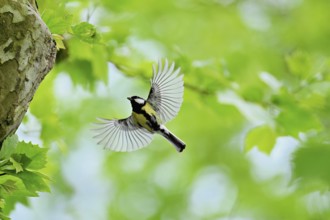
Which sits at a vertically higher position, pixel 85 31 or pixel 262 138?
pixel 262 138

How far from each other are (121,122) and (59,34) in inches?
7.2

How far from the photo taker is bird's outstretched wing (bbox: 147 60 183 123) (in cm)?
84

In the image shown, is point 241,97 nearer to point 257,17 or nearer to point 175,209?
point 175,209

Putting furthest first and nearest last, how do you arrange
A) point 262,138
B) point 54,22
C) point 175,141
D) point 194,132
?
point 194,132 → point 262,138 → point 54,22 → point 175,141

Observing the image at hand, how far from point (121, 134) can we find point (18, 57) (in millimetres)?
175

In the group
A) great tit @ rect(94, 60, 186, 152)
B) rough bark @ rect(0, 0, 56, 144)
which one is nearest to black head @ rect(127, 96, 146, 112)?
great tit @ rect(94, 60, 186, 152)

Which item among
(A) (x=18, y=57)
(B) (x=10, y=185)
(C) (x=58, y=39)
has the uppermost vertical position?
(C) (x=58, y=39)

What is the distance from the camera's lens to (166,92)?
85 centimetres

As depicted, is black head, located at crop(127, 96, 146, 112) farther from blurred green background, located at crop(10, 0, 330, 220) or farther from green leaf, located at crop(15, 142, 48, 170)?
blurred green background, located at crop(10, 0, 330, 220)

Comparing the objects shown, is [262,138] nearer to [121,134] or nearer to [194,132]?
[121,134]

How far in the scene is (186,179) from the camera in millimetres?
3918

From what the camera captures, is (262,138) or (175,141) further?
(262,138)

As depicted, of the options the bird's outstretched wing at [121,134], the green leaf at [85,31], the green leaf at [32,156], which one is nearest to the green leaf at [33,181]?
the green leaf at [32,156]

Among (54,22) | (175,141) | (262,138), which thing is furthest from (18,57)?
(262,138)
